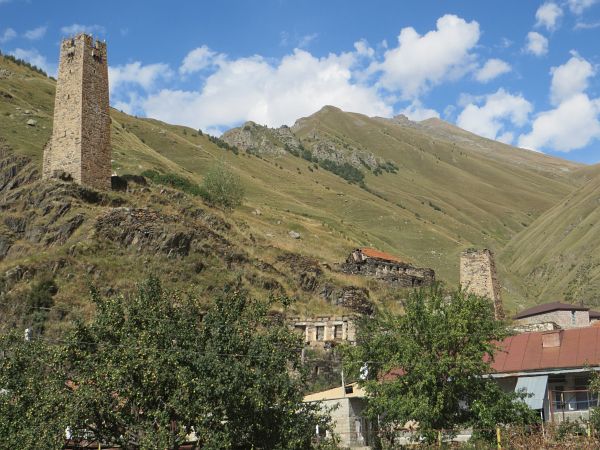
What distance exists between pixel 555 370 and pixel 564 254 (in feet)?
250

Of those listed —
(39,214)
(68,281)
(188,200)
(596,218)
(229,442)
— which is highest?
(596,218)

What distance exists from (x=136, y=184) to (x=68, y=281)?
534 inches

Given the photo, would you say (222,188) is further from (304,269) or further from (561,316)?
(561,316)

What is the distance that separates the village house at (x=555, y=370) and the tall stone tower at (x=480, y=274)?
23598 millimetres

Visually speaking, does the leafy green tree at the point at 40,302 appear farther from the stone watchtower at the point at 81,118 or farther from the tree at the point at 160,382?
the tree at the point at 160,382

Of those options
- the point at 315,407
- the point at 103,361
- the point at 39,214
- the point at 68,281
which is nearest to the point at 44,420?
the point at 103,361

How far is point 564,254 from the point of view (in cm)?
10081

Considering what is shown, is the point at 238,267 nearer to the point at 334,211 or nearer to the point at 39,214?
the point at 39,214

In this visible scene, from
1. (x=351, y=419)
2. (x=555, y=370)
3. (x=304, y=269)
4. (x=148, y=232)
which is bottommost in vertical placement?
(x=351, y=419)

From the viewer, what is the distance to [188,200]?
176 feet

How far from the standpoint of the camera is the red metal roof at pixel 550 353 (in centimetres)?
3000

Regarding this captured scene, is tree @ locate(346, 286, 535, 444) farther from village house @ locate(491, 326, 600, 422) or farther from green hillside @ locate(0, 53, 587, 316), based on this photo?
green hillside @ locate(0, 53, 587, 316)

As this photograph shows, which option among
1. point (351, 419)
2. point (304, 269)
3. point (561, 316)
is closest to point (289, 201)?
point (304, 269)

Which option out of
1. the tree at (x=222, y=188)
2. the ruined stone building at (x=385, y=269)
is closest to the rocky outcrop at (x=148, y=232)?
the ruined stone building at (x=385, y=269)
